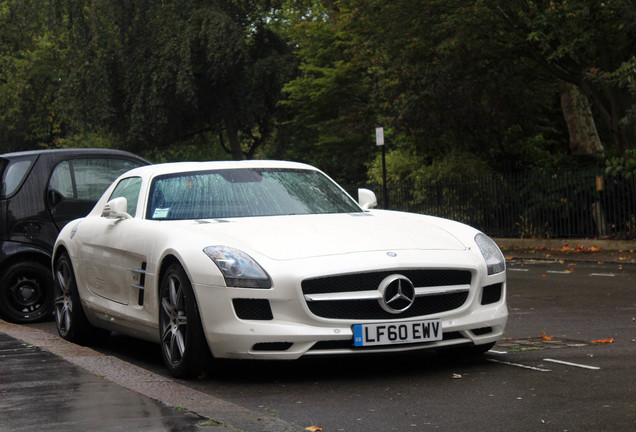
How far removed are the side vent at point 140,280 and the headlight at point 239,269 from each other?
3.08 feet

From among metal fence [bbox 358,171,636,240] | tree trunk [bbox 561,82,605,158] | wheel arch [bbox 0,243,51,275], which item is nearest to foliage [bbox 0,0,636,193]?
tree trunk [bbox 561,82,605,158]

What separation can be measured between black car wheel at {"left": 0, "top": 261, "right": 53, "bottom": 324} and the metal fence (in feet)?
45.7

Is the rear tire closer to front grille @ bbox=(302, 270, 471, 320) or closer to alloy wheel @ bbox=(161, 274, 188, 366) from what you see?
alloy wheel @ bbox=(161, 274, 188, 366)

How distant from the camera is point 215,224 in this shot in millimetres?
7043

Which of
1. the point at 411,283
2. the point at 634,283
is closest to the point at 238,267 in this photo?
the point at 411,283

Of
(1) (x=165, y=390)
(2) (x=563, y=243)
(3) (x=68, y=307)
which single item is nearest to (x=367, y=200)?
(3) (x=68, y=307)

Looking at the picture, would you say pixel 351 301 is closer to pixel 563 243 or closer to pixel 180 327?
pixel 180 327

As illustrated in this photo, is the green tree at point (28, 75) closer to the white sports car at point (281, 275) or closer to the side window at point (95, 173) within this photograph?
the side window at point (95, 173)

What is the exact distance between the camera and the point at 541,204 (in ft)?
78.2

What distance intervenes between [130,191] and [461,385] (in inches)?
133

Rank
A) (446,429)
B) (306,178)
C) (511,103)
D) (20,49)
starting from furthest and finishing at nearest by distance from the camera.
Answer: (20,49)
(511,103)
(306,178)
(446,429)

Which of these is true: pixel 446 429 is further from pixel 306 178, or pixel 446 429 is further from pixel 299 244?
pixel 306 178

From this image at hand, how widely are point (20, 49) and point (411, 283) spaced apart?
6237 centimetres

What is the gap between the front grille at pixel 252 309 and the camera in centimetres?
629
